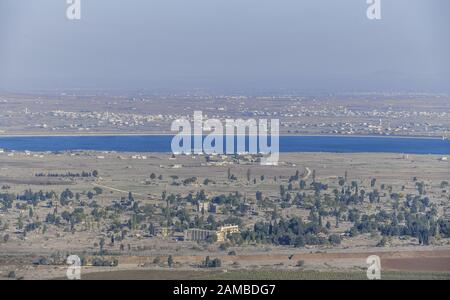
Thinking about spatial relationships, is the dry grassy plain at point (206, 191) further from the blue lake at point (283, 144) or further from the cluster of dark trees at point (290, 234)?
the blue lake at point (283, 144)

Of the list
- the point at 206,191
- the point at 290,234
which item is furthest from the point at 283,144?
the point at 290,234

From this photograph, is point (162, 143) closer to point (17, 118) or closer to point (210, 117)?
point (210, 117)

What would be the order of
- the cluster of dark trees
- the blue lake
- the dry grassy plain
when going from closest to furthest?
the dry grassy plain < the cluster of dark trees < the blue lake

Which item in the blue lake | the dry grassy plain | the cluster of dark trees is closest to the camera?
the dry grassy plain

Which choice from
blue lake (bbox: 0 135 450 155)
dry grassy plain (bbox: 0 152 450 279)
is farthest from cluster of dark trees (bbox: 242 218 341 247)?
blue lake (bbox: 0 135 450 155)

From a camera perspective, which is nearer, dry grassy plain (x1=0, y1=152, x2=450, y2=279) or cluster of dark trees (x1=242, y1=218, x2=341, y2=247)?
dry grassy plain (x1=0, y1=152, x2=450, y2=279)

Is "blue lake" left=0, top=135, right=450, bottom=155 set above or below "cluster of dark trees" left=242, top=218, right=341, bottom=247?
below

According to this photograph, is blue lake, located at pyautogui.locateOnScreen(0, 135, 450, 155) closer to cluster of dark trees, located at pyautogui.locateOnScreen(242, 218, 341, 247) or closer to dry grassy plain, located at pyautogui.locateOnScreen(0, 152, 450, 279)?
dry grassy plain, located at pyautogui.locateOnScreen(0, 152, 450, 279)

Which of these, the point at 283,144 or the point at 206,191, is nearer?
the point at 206,191

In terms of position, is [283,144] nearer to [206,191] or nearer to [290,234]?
[206,191]
